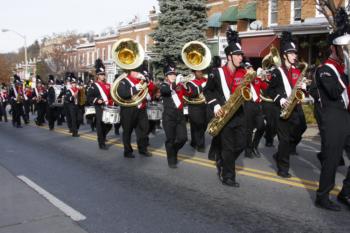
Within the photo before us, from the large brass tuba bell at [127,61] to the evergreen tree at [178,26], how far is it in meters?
19.4

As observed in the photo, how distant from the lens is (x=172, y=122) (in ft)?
30.2

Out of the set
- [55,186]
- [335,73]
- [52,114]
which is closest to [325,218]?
[335,73]

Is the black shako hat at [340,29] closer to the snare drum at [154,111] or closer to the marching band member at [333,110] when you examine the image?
the marching band member at [333,110]

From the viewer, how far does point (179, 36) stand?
3056cm

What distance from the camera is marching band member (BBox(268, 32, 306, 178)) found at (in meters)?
7.84

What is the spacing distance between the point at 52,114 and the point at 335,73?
13.6m

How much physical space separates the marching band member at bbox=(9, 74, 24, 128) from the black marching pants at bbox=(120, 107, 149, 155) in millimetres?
10468

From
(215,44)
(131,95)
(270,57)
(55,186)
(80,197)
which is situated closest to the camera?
(80,197)

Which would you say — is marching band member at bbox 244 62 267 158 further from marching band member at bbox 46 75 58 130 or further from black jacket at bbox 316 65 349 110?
marching band member at bbox 46 75 58 130

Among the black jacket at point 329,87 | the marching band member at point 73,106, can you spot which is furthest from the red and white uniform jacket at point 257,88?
the marching band member at point 73,106

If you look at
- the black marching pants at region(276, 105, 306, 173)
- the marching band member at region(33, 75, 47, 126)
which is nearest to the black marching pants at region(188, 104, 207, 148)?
the black marching pants at region(276, 105, 306, 173)

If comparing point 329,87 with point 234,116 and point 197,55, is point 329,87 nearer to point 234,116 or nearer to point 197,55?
point 234,116

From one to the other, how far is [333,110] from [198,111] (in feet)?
17.4

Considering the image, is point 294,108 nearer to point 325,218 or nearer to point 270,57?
point 325,218
